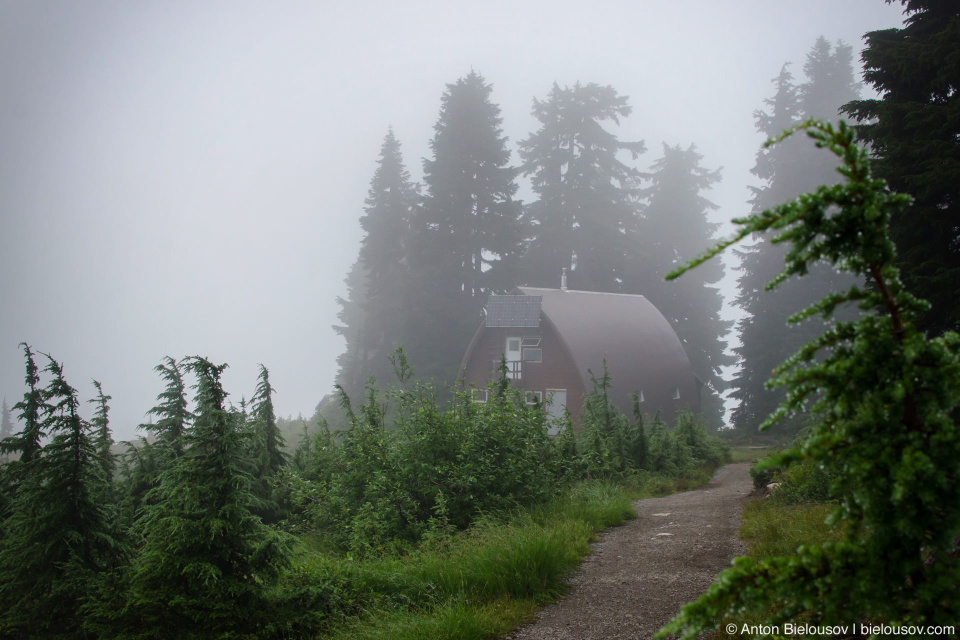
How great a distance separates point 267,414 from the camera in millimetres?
12703

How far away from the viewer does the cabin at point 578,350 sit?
29.8 metres

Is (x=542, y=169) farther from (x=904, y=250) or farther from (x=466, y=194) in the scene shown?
(x=904, y=250)

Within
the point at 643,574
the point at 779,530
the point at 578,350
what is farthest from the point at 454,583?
the point at 578,350

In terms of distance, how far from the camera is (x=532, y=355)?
3212 cm

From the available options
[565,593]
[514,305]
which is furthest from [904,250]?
[514,305]

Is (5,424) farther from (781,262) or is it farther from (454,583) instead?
(781,262)

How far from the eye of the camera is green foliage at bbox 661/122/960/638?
5.65 ft

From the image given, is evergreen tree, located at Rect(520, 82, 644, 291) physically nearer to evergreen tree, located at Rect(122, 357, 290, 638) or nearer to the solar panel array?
the solar panel array

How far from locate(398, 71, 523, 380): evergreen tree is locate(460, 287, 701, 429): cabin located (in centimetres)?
401

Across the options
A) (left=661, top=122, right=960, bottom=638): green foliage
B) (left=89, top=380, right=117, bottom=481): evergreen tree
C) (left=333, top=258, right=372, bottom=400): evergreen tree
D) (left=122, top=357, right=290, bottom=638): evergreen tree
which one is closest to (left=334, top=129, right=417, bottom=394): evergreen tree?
(left=333, top=258, right=372, bottom=400): evergreen tree

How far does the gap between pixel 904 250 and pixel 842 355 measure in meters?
9.04

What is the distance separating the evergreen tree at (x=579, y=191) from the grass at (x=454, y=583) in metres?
33.4

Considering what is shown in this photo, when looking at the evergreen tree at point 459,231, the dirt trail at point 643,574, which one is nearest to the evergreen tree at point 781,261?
the evergreen tree at point 459,231

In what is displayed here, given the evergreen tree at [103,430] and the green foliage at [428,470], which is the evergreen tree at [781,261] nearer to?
the green foliage at [428,470]
